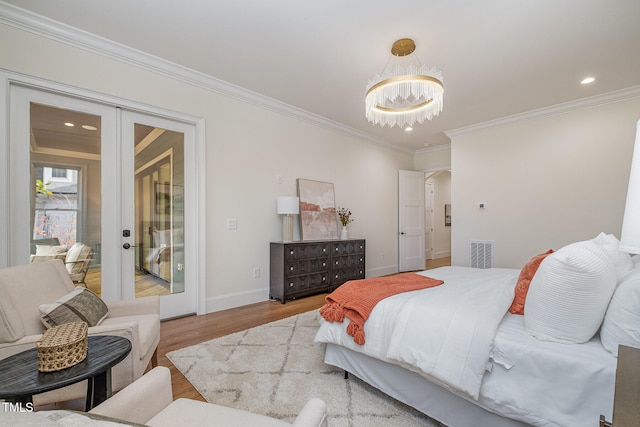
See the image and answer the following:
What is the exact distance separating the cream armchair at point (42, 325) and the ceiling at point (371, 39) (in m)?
2.15

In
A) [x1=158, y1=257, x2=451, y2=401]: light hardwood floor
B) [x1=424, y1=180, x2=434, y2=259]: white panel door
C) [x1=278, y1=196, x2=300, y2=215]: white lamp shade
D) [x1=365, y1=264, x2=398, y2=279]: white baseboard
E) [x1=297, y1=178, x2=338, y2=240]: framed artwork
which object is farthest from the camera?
[x1=424, y1=180, x2=434, y2=259]: white panel door

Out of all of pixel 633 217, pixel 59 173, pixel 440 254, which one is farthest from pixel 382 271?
pixel 633 217

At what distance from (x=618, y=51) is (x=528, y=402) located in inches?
145

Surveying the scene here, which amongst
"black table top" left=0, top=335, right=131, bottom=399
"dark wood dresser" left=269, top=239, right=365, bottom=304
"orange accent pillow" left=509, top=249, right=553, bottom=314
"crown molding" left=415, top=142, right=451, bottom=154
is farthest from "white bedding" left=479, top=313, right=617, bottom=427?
"crown molding" left=415, top=142, right=451, bottom=154

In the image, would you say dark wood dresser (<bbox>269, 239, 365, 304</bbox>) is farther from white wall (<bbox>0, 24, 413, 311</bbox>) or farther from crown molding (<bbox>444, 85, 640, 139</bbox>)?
crown molding (<bbox>444, 85, 640, 139</bbox>)

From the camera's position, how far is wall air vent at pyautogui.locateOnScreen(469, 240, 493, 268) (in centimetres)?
488

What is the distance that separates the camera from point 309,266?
13.6 feet

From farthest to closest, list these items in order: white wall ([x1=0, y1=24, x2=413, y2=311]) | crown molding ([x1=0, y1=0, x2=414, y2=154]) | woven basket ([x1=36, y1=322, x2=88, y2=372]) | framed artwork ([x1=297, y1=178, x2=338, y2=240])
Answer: framed artwork ([x1=297, y1=178, x2=338, y2=240]), white wall ([x1=0, y1=24, x2=413, y2=311]), crown molding ([x1=0, y1=0, x2=414, y2=154]), woven basket ([x1=36, y1=322, x2=88, y2=372])

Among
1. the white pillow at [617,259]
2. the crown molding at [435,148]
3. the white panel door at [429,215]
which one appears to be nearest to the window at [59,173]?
the white pillow at [617,259]

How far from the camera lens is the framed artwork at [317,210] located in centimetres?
448

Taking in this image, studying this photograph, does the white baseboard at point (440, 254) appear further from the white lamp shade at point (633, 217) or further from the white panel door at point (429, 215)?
the white lamp shade at point (633, 217)

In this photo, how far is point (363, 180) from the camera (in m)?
5.64

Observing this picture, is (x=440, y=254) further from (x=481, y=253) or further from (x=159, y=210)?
(x=159, y=210)

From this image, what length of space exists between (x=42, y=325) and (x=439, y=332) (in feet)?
7.08
